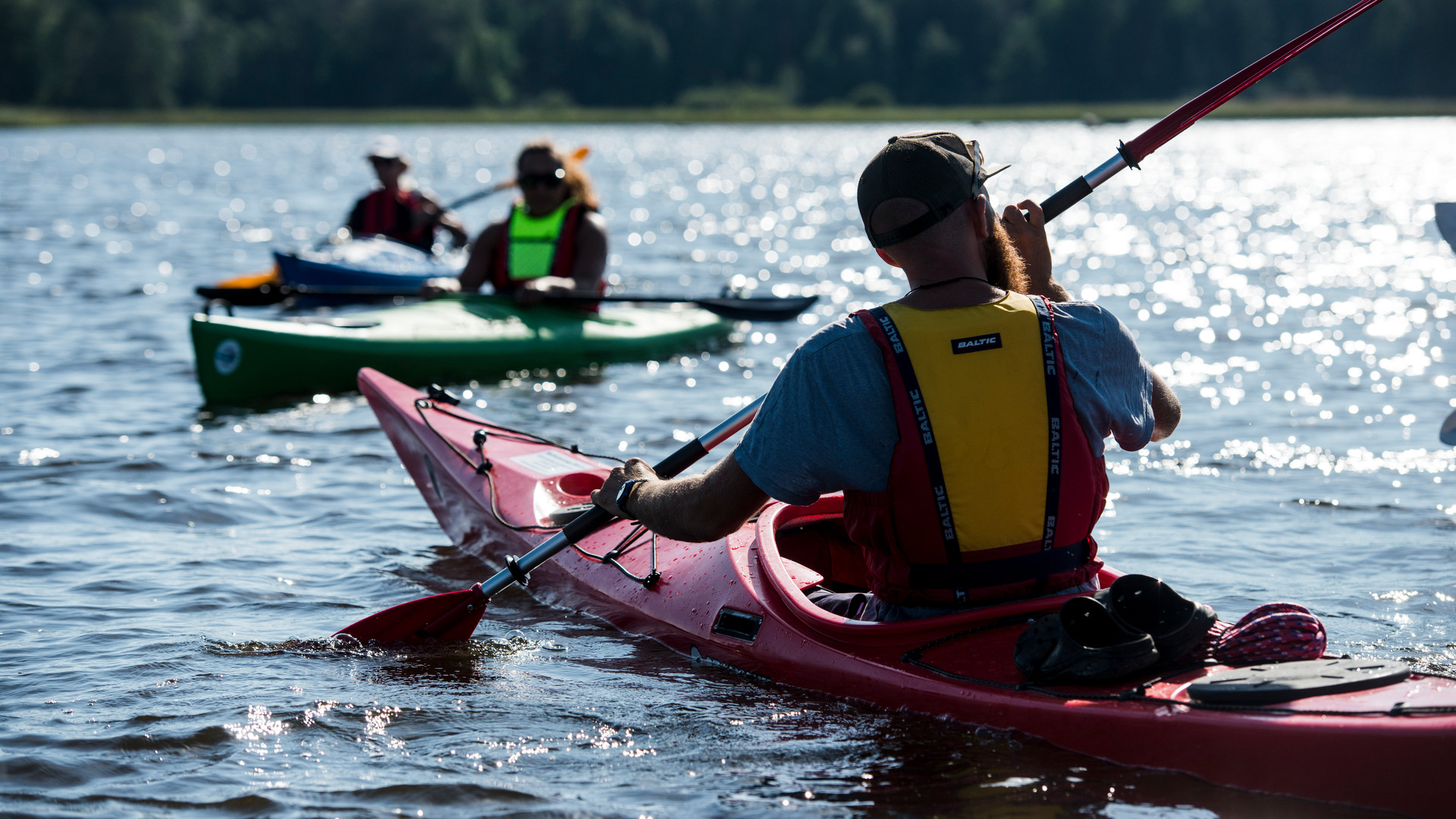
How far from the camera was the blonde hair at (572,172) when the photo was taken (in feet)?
25.5

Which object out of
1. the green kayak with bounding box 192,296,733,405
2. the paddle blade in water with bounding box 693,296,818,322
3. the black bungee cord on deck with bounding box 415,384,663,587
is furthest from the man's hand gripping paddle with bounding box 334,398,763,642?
the paddle blade in water with bounding box 693,296,818,322

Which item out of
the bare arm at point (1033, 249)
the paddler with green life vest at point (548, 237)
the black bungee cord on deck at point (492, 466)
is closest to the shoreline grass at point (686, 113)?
the paddler with green life vest at point (548, 237)

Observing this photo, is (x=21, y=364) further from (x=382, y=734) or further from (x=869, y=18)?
(x=869, y=18)

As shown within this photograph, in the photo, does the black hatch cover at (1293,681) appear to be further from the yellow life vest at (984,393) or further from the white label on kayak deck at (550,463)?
the white label on kayak deck at (550,463)

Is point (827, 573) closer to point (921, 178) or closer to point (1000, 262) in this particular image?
point (1000, 262)

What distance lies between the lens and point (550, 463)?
4.91 metres

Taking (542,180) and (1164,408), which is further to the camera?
(542,180)

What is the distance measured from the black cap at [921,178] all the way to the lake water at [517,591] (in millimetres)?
1073

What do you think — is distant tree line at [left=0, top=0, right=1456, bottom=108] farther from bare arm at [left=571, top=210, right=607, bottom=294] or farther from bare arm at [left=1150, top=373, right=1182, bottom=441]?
bare arm at [left=1150, top=373, right=1182, bottom=441]

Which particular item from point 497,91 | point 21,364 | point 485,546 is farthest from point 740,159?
point 497,91

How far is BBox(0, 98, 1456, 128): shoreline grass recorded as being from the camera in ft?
220

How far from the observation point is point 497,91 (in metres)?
89.4

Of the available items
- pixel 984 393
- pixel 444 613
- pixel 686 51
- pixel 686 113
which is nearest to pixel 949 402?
pixel 984 393

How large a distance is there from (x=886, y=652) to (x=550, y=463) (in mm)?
2064
